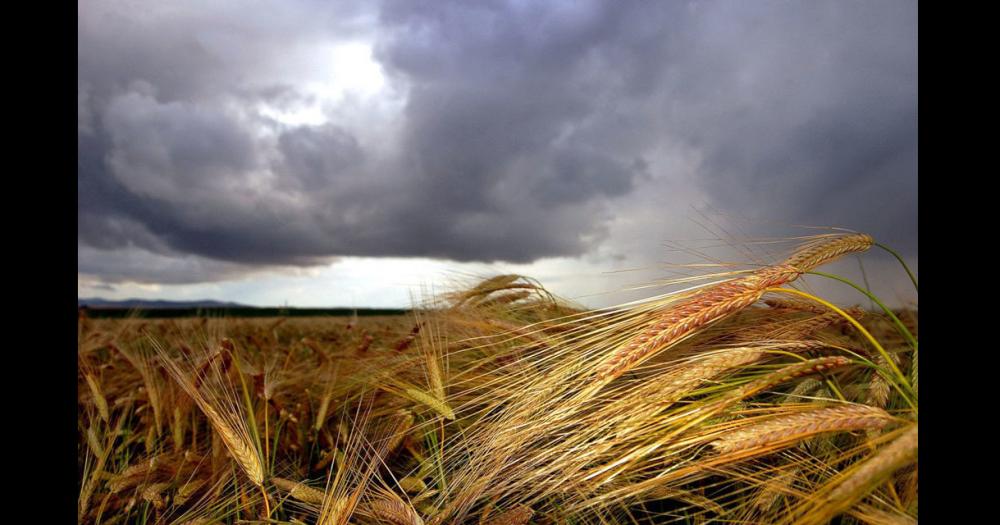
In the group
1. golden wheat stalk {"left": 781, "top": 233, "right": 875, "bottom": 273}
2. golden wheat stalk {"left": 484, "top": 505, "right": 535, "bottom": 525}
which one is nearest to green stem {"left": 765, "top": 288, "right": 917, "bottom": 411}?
golden wheat stalk {"left": 781, "top": 233, "right": 875, "bottom": 273}

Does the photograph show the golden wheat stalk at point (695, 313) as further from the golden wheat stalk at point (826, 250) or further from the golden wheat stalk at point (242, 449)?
the golden wheat stalk at point (242, 449)

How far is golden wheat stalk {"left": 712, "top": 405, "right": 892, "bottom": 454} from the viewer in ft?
2.66

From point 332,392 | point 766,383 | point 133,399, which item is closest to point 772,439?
point 766,383

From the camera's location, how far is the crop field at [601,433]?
0.95m

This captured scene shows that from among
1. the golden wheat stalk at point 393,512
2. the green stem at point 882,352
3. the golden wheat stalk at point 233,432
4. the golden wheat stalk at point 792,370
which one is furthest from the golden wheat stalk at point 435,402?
the green stem at point 882,352

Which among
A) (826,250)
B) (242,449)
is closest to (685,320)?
(826,250)

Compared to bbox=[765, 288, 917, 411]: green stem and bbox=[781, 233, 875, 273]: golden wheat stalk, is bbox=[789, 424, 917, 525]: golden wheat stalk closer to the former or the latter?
bbox=[765, 288, 917, 411]: green stem

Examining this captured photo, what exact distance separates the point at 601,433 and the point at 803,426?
0.45 metres
